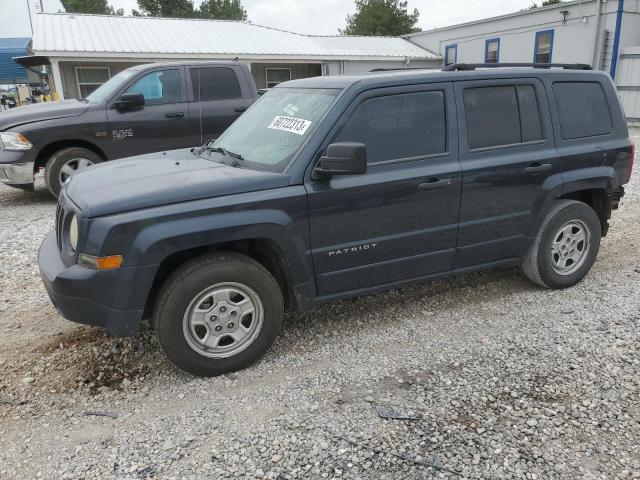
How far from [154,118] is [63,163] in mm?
1451

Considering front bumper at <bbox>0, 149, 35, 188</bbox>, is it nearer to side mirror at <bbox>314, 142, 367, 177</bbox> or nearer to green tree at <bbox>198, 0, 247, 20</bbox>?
side mirror at <bbox>314, 142, 367, 177</bbox>

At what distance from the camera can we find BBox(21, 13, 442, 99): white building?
17.0 metres

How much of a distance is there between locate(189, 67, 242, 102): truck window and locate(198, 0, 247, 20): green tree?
45.9 metres

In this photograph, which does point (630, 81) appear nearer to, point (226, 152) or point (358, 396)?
point (226, 152)

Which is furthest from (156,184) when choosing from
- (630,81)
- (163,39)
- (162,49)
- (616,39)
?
(616,39)

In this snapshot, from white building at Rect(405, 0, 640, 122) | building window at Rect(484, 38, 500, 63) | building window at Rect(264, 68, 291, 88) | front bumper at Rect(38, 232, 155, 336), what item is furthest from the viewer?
building window at Rect(484, 38, 500, 63)

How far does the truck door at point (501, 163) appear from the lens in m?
3.84

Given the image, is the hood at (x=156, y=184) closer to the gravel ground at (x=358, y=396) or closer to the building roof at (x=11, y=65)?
the gravel ground at (x=358, y=396)

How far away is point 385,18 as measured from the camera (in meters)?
42.2

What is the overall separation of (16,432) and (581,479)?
9.73 feet

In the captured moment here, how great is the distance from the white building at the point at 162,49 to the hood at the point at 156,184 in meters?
14.9

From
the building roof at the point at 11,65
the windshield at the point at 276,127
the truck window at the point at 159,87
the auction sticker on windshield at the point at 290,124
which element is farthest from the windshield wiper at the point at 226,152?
the building roof at the point at 11,65

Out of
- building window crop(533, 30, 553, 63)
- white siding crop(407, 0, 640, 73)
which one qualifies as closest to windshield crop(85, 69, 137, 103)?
white siding crop(407, 0, 640, 73)

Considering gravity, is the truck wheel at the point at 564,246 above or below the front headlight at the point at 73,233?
below
